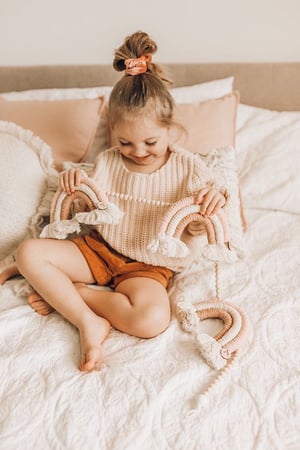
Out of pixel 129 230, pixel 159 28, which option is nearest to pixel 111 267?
pixel 129 230

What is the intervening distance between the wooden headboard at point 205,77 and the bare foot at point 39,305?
0.93 metres

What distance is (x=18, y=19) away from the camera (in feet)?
5.65

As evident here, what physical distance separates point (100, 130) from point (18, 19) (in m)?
0.63

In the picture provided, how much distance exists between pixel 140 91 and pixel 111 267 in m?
0.45

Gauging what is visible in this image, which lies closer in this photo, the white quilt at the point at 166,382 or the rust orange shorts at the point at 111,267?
the white quilt at the point at 166,382

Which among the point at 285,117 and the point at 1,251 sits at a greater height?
the point at 285,117

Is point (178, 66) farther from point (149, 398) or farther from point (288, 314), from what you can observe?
point (149, 398)

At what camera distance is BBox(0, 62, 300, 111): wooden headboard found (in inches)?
63.1

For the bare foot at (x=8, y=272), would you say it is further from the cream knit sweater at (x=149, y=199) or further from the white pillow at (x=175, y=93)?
the white pillow at (x=175, y=93)

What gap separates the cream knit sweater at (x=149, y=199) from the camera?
3.74ft

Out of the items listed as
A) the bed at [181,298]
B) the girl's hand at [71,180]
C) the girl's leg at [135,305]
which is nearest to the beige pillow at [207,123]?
the bed at [181,298]

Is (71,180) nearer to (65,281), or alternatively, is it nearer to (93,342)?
(65,281)

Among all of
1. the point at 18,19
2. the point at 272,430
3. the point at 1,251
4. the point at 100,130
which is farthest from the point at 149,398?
the point at 18,19

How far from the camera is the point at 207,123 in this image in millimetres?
1376
